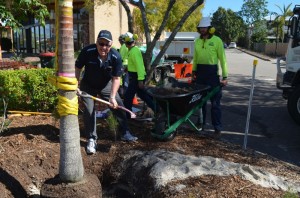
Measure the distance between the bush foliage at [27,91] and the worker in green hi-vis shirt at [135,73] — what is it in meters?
1.46

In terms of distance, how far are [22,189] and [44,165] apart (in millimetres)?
429

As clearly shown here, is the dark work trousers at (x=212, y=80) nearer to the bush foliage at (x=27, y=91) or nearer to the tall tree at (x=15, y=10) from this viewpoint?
the bush foliage at (x=27, y=91)

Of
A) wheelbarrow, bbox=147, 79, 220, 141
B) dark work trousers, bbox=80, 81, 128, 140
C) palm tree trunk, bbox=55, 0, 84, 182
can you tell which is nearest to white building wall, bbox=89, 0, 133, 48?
wheelbarrow, bbox=147, 79, 220, 141

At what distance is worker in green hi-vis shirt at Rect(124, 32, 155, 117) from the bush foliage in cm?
146

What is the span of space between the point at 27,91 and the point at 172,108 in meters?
2.92

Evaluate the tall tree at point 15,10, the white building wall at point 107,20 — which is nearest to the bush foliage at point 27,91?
the tall tree at point 15,10

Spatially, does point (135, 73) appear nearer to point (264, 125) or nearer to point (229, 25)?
point (264, 125)

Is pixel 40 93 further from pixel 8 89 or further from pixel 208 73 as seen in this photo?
pixel 208 73

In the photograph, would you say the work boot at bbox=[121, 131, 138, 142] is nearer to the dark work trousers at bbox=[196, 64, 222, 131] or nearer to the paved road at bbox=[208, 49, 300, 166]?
the dark work trousers at bbox=[196, 64, 222, 131]

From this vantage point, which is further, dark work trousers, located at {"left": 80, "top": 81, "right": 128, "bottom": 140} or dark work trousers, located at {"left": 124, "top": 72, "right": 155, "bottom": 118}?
dark work trousers, located at {"left": 124, "top": 72, "right": 155, "bottom": 118}

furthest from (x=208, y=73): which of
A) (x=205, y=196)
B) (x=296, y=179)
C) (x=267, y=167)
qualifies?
(x=205, y=196)

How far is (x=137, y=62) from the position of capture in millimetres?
6746

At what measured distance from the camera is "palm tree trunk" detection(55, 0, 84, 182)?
3.62 metres

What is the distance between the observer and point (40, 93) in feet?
22.8
